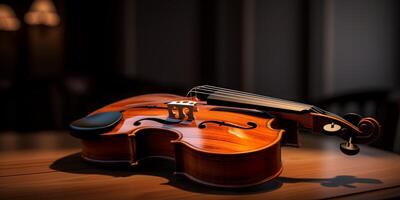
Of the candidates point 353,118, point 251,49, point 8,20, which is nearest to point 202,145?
point 353,118

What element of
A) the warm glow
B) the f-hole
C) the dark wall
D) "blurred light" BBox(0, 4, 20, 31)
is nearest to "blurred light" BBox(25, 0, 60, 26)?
"blurred light" BBox(0, 4, 20, 31)

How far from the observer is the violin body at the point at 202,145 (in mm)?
772

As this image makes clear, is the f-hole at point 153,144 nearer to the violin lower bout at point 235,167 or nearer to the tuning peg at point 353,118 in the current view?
the violin lower bout at point 235,167

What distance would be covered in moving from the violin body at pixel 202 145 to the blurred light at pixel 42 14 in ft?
12.0

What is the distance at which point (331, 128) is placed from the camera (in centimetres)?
85

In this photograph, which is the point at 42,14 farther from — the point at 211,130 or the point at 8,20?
the point at 211,130

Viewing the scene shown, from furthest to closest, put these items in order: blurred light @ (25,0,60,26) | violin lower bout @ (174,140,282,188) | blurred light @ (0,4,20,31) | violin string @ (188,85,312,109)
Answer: blurred light @ (0,4,20,31) < blurred light @ (25,0,60,26) < violin string @ (188,85,312,109) < violin lower bout @ (174,140,282,188)

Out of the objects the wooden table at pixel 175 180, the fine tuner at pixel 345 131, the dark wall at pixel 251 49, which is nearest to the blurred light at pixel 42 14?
the dark wall at pixel 251 49

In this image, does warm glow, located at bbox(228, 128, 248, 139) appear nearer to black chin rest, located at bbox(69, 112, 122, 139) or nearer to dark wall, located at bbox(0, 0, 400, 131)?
black chin rest, located at bbox(69, 112, 122, 139)

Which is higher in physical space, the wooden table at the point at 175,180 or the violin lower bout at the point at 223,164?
the violin lower bout at the point at 223,164

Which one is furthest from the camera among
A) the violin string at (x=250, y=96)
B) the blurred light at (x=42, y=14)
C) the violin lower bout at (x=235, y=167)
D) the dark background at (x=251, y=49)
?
the blurred light at (x=42, y=14)

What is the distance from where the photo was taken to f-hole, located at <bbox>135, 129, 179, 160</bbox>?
953 millimetres

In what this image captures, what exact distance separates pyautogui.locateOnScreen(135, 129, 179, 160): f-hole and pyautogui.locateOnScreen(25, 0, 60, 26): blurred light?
382 cm

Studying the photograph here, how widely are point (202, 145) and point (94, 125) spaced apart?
298 millimetres
